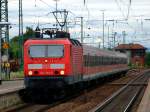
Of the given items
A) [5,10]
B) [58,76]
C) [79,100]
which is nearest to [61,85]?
[58,76]

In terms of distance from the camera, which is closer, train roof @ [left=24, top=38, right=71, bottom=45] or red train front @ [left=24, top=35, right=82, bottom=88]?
red train front @ [left=24, top=35, right=82, bottom=88]

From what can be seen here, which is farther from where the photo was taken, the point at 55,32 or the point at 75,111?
the point at 55,32

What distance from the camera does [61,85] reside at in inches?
1030

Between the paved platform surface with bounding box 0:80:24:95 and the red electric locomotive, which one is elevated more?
the red electric locomotive

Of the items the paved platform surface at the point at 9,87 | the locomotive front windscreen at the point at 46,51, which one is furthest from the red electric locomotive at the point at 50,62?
the paved platform surface at the point at 9,87

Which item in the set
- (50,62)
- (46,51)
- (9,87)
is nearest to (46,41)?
(46,51)

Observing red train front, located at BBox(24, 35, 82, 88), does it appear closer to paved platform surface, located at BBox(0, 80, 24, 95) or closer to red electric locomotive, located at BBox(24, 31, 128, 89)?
red electric locomotive, located at BBox(24, 31, 128, 89)

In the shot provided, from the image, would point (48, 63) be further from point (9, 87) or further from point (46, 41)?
point (9, 87)

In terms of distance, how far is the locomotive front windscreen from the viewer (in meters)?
26.7

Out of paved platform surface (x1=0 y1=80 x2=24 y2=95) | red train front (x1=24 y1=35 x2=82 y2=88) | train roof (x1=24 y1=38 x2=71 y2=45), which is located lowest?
paved platform surface (x1=0 y1=80 x2=24 y2=95)

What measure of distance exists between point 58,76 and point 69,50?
1345mm

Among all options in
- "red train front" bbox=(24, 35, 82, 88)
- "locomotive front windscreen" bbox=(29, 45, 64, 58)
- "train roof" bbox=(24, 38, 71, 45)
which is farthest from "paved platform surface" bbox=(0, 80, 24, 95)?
"train roof" bbox=(24, 38, 71, 45)

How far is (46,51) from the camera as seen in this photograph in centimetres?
2686

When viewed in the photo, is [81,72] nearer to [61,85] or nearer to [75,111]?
[61,85]
